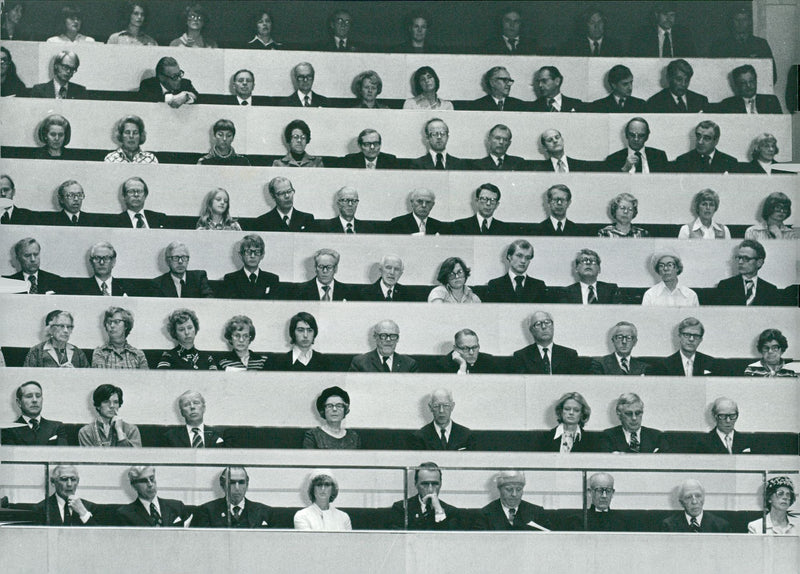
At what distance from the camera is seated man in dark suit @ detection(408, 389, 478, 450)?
26.7ft

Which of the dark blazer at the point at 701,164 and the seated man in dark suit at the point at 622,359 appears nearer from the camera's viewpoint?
the seated man in dark suit at the point at 622,359

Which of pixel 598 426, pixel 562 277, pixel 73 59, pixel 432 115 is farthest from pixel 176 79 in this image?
pixel 598 426

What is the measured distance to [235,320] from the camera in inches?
328

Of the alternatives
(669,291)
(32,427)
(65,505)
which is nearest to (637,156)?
(669,291)

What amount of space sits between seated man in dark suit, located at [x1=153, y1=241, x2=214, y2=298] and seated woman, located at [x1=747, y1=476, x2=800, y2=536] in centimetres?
325

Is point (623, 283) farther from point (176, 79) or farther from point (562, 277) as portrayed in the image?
point (176, 79)

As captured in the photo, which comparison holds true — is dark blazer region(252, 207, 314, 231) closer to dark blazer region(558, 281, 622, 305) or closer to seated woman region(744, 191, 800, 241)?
dark blazer region(558, 281, 622, 305)

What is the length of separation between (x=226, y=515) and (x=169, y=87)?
10.2 ft

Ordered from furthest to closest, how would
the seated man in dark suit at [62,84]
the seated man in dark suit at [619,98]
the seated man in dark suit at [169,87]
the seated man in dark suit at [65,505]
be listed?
the seated man in dark suit at [619,98], the seated man in dark suit at [62,84], the seated man in dark suit at [169,87], the seated man in dark suit at [65,505]

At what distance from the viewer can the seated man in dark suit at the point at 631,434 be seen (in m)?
8.19

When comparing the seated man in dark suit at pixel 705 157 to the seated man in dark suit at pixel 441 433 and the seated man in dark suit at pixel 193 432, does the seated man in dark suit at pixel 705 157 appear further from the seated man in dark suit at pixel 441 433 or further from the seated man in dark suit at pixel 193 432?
the seated man in dark suit at pixel 193 432

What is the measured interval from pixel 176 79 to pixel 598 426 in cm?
340

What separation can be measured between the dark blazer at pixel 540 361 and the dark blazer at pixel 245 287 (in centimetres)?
145

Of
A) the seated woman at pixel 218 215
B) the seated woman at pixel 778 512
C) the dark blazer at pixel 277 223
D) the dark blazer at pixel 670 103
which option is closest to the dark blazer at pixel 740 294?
the dark blazer at pixel 670 103
